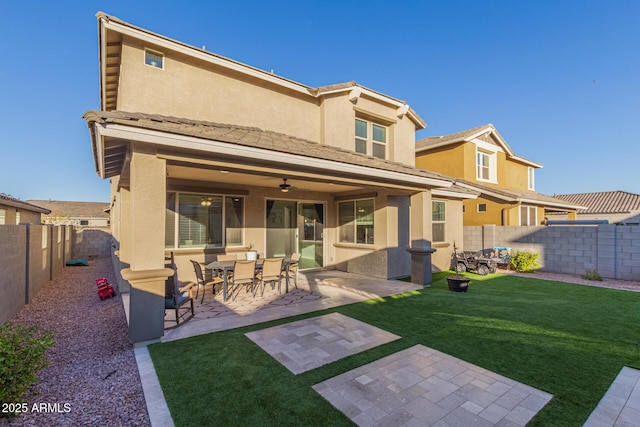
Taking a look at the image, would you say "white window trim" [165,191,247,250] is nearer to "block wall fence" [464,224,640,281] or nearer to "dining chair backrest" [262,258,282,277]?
"dining chair backrest" [262,258,282,277]

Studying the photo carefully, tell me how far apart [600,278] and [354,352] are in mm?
10789

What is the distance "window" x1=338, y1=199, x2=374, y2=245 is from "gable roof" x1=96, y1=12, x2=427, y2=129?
13.3 ft

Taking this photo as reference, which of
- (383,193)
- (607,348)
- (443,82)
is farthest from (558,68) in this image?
(607,348)

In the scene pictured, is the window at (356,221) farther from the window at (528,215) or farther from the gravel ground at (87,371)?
the window at (528,215)

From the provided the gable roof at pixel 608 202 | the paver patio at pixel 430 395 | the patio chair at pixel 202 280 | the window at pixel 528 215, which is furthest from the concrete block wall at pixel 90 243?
the gable roof at pixel 608 202

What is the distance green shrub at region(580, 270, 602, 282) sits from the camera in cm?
1001

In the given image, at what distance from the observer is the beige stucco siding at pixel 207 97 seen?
6.89 m

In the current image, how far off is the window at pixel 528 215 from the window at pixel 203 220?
16567 mm

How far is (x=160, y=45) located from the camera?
711cm

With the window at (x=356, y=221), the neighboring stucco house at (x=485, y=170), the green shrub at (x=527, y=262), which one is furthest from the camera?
the neighboring stucco house at (x=485, y=170)

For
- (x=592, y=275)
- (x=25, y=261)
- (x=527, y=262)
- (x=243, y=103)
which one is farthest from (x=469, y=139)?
(x=25, y=261)

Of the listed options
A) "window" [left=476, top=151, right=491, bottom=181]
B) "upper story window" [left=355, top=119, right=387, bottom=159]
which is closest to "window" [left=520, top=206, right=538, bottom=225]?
"window" [left=476, top=151, right=491, bottom=181]

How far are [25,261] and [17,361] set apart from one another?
6.15 metres

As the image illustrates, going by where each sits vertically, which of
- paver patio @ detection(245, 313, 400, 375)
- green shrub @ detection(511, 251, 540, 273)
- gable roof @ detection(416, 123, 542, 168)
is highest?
gable roof @ detection(416, 123, 542, 168)
